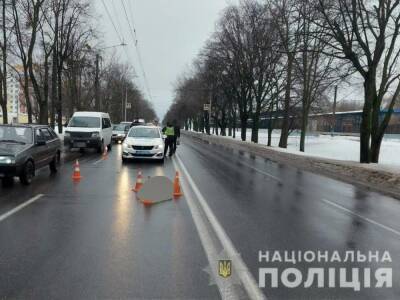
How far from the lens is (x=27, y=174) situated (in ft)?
36.3

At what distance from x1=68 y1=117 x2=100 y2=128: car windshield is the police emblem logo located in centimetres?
1899

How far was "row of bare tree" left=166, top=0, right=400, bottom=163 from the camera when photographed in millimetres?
18875

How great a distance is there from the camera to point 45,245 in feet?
19.1

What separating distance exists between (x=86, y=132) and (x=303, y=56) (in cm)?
1581

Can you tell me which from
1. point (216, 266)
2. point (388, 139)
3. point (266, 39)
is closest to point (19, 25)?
point (266, 39)

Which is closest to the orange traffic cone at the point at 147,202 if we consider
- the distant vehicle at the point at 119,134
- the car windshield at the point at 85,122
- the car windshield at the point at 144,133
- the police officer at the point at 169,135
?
the car windshield at the point at 144,133

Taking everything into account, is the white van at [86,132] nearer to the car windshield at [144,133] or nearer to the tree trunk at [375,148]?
the car windshield at [144,133]

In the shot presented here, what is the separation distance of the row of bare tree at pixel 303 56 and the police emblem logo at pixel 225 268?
49.2 feet

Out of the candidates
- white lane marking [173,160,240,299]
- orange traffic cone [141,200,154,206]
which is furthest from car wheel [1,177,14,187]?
white lane marking [173,160,240,299]

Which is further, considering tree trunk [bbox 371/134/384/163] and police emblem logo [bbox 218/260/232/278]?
tree trunk [bbox 371/134/384/163]

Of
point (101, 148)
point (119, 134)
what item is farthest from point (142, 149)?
point (119, 134)

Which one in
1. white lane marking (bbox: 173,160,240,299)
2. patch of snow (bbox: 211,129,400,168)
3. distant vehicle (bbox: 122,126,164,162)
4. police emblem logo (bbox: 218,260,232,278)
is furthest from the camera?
patch of snow (bbox: 211,129,400,168)

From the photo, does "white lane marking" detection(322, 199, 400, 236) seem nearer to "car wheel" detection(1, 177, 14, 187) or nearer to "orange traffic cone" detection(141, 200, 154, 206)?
"orange traffic cone" detection(141, 200, 154, 206)

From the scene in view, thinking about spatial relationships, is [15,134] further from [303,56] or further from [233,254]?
[303,56]
